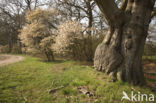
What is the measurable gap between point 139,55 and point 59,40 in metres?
5.23

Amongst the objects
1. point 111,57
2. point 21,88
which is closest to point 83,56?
point 111,57

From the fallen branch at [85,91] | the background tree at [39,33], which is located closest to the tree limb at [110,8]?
the fallen branch at [85,91]

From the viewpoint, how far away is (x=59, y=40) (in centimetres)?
649

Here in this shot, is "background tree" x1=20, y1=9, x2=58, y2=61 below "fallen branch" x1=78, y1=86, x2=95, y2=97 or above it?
above

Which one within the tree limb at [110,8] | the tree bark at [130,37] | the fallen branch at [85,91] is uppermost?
the tree limb at [110,8]

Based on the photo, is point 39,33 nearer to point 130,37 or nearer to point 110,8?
point 110,8

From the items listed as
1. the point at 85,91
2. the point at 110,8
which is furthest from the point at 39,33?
the point at 85,91

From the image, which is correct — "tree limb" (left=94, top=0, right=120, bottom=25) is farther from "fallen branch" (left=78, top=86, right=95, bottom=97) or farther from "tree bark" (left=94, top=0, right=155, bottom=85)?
"fallen branch" (left=78, top=86, right=95, bottom=97)

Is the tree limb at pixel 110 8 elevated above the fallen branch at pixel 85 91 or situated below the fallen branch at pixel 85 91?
above

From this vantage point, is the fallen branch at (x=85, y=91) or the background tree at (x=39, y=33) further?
the background tree at (x=39, y=33)

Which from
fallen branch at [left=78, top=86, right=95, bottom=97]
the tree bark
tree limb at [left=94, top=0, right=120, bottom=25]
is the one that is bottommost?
fallen branch at [left=78, top=86, right=95, bottom=97]

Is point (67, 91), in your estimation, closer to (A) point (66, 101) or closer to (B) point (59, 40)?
(A) point (66, 101)

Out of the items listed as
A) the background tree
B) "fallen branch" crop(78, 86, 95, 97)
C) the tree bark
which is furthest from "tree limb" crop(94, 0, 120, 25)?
the background tree

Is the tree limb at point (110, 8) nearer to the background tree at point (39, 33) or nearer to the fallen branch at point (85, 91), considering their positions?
the fallen branch at point (85, 91)
